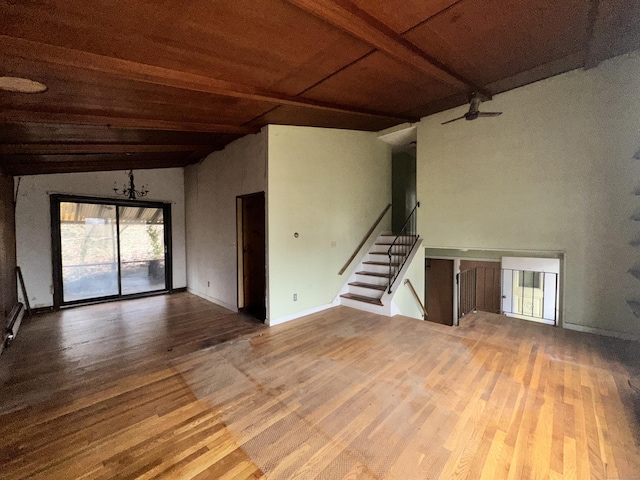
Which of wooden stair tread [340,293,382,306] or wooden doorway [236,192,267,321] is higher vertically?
wooden doorway [236,192,267,321]

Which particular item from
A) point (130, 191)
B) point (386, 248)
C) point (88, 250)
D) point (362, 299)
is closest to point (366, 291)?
point (362, 299)

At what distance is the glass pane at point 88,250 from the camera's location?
544 cm

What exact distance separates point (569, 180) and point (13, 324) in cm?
851

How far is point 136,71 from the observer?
7.58ft

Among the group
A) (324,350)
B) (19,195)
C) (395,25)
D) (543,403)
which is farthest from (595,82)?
(19,195)

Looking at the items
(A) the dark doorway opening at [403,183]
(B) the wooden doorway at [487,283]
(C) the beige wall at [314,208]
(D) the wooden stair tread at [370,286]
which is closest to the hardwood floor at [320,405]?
(C) the beige wall at [314,208]

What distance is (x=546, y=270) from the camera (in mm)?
7031

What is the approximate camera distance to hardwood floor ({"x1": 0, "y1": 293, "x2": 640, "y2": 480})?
1.76m

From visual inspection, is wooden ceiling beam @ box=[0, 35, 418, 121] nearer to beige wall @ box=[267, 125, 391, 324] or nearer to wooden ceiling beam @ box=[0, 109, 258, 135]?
wooden ceiling beam @ box=[0, 109, 258, 135]

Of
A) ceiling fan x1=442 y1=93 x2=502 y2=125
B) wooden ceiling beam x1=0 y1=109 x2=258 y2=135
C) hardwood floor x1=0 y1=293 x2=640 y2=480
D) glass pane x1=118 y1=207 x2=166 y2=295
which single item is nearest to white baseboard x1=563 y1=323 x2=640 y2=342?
hardwood floor x1=0 y1=293 x2=640 y2=480

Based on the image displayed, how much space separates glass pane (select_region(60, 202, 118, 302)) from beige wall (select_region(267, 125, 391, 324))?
4126mm

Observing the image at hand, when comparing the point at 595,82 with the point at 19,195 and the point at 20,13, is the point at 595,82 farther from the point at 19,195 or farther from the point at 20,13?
the point at 19,195

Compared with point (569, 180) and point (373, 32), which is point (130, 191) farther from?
point (569, 180)

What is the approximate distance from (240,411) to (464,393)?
2036 millimetres
